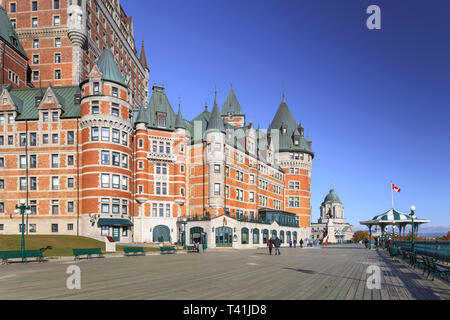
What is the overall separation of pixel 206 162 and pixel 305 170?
37.7 m

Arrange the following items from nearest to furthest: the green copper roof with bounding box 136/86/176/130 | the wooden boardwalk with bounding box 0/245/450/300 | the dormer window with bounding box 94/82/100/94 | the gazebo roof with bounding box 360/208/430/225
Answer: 1. the wooden boardwalk with bounding box 0/245/450/300
2. the dormer window with bounding box 94/82/100/94
3. the gazebo roof with bounding box 360/208/430/225
4. the green copper roof with bounding box 136/86/176/130

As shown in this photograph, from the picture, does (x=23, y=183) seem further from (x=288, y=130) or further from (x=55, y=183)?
(x=288, y=130)

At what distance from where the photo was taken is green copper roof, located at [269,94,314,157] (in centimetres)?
9194

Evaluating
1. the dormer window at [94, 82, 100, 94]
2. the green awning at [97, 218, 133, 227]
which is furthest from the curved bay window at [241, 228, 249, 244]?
the dormer window at [94, 82, 100, 94]

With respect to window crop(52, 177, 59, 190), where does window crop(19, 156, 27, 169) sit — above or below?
above

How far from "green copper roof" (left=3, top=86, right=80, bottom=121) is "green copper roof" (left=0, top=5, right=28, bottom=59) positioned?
344 inches

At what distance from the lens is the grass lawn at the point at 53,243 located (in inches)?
1457

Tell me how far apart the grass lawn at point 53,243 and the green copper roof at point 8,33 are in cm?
3296

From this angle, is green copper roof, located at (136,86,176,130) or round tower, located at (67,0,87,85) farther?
round tower, located at (67,0,87,85)

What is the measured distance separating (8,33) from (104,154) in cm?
2846

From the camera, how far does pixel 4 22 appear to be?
205ft

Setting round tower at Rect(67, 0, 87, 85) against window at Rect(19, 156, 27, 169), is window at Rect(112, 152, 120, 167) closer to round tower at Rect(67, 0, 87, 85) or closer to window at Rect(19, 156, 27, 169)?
window at Rect(19, 156, 27, 169)

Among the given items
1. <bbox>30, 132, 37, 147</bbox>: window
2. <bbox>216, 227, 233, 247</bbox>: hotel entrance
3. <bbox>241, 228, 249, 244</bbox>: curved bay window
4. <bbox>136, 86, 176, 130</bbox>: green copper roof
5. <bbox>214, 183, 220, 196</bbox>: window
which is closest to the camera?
<bbox>30, 132, 37, 147</bbox>: window
